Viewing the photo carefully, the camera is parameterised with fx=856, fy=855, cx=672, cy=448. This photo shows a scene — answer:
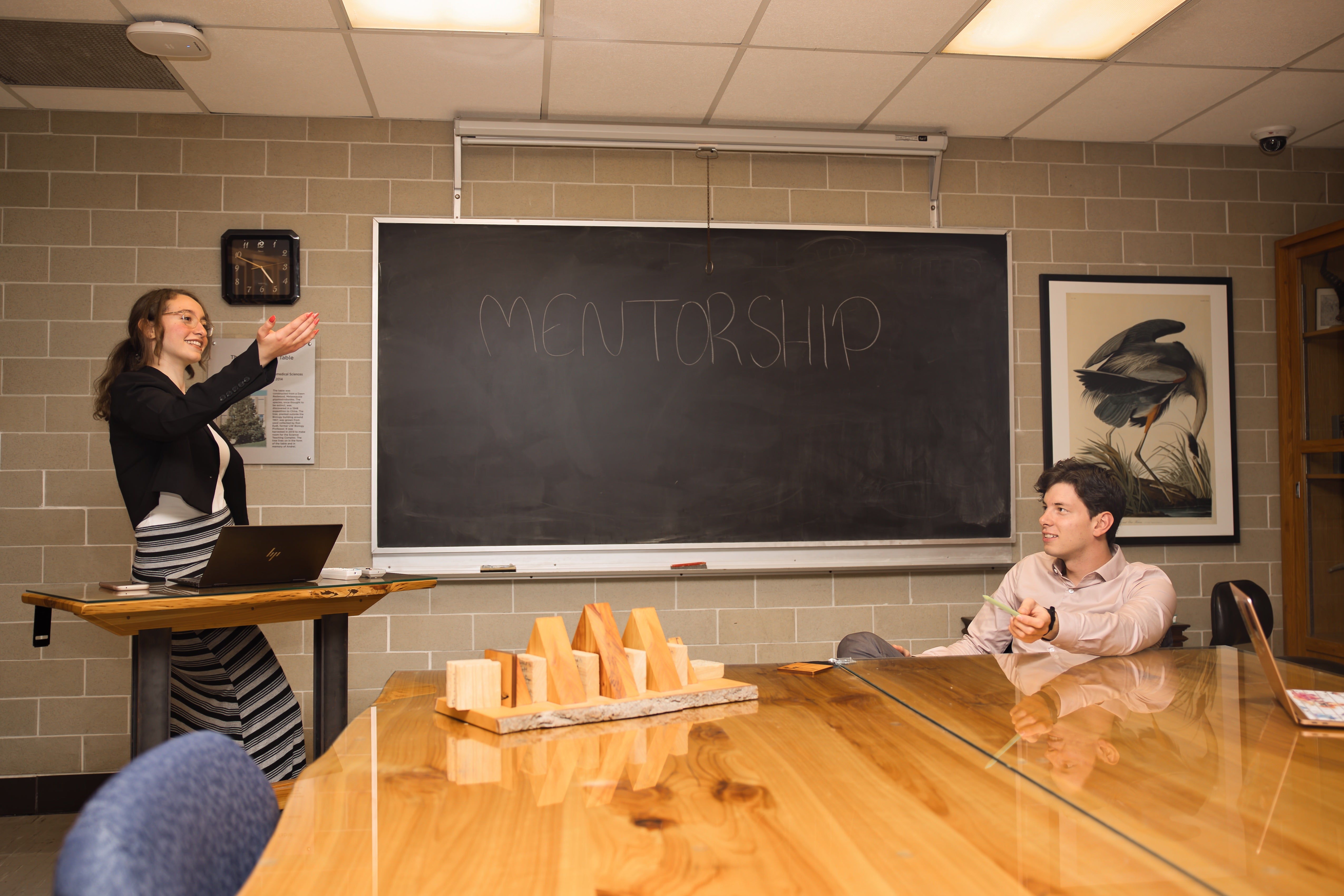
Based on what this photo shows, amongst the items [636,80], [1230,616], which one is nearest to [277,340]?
[636,80]

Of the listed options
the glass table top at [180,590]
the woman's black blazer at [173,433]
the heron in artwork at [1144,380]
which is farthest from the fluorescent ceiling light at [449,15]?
the heron in artwork at [1144,380]

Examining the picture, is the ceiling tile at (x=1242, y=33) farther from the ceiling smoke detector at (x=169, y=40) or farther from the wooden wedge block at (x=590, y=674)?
the ceiling smoke detector at (x=169, y=40)

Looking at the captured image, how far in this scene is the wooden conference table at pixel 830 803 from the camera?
0.77 meters

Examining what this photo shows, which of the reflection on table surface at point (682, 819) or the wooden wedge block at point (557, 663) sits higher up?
the wooden wedge block at point (557, 663)

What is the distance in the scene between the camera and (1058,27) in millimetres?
2799

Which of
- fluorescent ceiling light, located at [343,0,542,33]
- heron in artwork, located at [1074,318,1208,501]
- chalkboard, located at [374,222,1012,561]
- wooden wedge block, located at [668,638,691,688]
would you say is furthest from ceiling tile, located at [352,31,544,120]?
heron in artwork, located at [1074,318,1208,501]

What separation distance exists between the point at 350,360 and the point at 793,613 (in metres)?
2.01

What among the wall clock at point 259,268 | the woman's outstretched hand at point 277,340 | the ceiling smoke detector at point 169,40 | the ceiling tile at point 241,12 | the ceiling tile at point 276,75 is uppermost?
the ceiling tile at point 241,12

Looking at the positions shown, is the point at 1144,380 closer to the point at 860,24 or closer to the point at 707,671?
the point at 860,24

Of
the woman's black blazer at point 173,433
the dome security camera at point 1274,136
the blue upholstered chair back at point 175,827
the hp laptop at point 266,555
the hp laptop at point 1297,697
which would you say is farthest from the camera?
the dome security camera at point 1274,136

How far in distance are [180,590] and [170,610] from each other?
0.14 metres

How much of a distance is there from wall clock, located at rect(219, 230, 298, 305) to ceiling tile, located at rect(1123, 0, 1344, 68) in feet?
10.2

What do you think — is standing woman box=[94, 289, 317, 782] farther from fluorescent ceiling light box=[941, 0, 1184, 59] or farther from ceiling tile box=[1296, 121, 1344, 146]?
ceiling tile box=[1296, 121, 1344, 146]

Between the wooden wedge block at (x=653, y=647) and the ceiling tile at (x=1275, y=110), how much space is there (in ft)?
10.5
